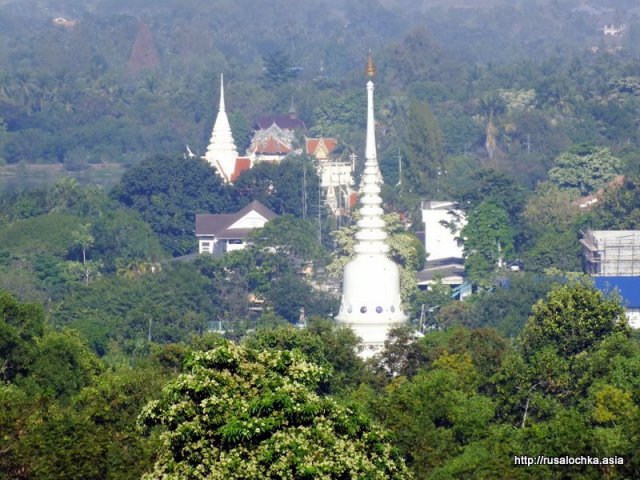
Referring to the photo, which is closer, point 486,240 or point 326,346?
point 326,346

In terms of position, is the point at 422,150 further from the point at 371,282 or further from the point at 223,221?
the point at 371,282

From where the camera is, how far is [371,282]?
165ft

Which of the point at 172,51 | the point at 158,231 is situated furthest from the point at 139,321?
the point at 172,51

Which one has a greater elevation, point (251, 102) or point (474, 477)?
point (251, 102)

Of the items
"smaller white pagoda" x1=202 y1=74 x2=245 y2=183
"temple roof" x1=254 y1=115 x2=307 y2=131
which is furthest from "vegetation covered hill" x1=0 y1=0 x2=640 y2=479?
"smaller white pagoda" x1=202 y1=74 x2=245 y2=183

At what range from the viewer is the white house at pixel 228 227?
74000 millimetres

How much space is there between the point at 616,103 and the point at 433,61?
25.9 m

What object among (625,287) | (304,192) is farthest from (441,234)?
(625,287)

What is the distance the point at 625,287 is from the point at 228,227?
1937 centimetres

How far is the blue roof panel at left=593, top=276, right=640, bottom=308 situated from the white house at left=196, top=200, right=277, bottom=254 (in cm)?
1593

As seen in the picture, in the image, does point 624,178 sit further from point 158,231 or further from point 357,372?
point 357,372

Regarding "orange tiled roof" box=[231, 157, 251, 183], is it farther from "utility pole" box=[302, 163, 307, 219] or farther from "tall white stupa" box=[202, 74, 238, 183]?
"utility pole" box=[302, 163, 307, 219]

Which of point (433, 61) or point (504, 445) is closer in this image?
point (504, 445)

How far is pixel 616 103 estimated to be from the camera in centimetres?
10962
